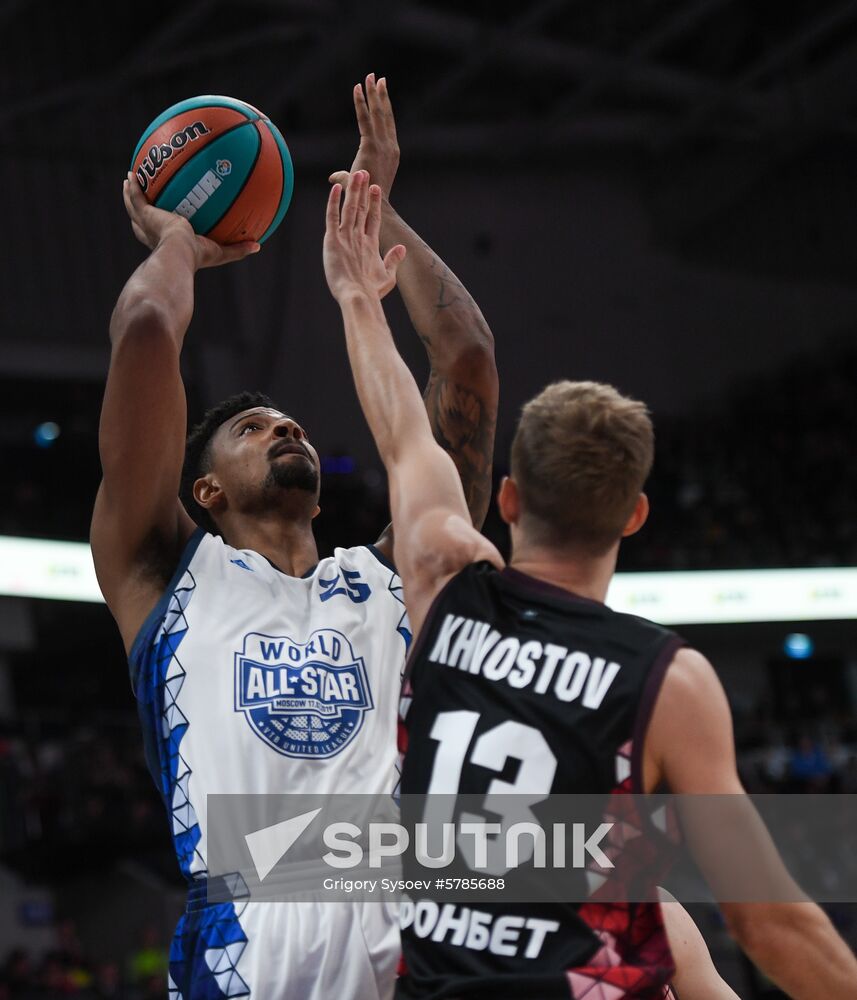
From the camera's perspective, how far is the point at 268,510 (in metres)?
3.73

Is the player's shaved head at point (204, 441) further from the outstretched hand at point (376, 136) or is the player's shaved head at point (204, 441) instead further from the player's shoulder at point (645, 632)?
the player's shoulder at point (645, 632)

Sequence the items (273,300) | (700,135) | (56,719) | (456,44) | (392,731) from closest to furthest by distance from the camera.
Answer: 1. (392,731)
2. (56,719)
3. (456,44)
4. (273,300)
5. (700,135)

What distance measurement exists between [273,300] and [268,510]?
1827 centimetres

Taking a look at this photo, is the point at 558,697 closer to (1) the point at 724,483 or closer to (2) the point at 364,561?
(2) the point at 364,561

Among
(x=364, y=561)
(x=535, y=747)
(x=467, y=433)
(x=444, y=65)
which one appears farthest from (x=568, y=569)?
(x=444, y=65)

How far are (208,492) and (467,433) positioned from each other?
2.48 feet

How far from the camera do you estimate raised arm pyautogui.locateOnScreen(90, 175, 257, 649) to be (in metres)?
3.25

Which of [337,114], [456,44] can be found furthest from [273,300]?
[456,44]

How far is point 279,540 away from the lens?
12.2ft

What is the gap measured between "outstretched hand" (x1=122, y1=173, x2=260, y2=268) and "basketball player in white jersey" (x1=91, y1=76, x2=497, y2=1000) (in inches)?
0.4

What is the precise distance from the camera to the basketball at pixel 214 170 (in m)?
3.81

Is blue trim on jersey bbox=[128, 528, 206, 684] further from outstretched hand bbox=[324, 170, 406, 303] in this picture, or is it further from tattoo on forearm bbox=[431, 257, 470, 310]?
tattoo on forearm bbox=[431, 257, 470, 310]

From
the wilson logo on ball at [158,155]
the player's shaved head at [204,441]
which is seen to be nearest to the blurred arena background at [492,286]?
the player's shaved head at [204,441]

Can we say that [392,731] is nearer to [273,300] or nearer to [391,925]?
[391,925]
